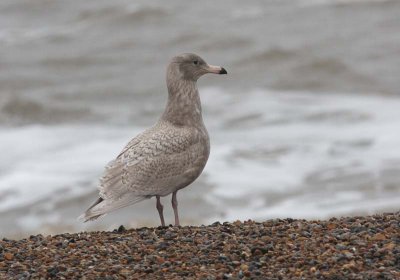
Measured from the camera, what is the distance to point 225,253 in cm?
Result: 693

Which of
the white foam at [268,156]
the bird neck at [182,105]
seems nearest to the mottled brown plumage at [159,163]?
the bird neck at [182,105]

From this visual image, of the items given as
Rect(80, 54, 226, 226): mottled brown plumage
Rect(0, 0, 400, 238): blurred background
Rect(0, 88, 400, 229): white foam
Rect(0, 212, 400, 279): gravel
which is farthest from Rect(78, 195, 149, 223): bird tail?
Rect(0, 88, 400, 229): white foam

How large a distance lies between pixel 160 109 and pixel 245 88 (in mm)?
2070

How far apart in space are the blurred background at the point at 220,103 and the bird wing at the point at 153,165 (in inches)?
188

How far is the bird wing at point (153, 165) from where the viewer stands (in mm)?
8594

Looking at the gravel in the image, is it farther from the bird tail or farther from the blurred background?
the blurred background

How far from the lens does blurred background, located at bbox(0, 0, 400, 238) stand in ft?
48.0

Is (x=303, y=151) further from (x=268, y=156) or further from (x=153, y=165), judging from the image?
(x=153, y=165)

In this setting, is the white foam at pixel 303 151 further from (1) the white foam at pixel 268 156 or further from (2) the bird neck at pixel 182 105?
(2) the bird neck at pixel 182 105

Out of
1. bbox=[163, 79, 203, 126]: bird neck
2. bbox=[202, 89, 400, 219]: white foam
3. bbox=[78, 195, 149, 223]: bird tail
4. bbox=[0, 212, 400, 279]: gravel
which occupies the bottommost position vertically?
bbox=[0, 212, 400, 279]: gravel

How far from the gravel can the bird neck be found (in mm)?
1570

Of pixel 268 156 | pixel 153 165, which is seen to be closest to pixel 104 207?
pixel 153 165

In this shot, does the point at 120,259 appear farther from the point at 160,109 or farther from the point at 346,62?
the point at 346,62

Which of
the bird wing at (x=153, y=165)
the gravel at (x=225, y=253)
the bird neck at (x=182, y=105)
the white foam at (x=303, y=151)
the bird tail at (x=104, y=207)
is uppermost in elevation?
the white foam at (x=303, y=151)
